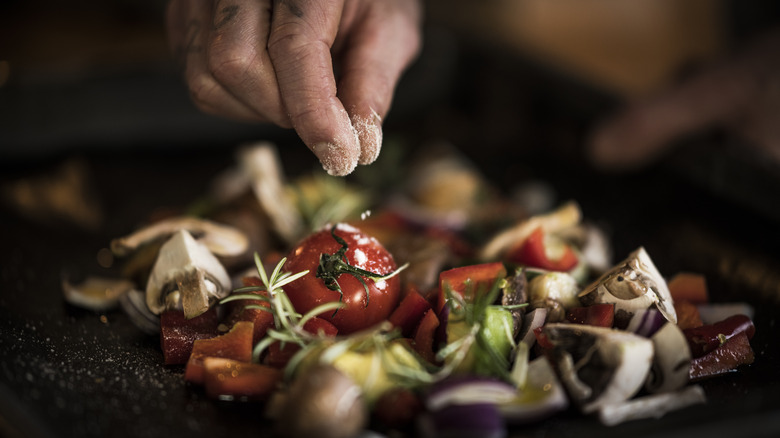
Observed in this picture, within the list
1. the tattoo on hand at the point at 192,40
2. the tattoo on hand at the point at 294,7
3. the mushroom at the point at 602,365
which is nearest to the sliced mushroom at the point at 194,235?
the tattoo on hand at the point at 192,40

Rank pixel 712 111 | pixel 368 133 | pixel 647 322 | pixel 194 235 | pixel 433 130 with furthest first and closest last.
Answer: pixel 433 130 < pixel 712 111 < pixel 194 235 < pixel 368 133 < pixel 647 322

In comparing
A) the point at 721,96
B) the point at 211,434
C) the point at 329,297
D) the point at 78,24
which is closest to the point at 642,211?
the point at 721,96

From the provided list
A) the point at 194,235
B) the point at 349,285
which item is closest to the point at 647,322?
the point at 349,285

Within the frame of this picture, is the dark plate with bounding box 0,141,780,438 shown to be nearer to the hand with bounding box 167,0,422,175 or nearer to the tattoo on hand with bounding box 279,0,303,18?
the hand with bounding box 167,0,422,175

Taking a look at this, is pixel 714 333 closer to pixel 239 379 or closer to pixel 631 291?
pixel 631 291

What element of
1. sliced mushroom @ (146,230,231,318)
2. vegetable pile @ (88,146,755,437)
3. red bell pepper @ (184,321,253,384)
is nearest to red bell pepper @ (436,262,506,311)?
vegetable pile @ (88,146,755,437)

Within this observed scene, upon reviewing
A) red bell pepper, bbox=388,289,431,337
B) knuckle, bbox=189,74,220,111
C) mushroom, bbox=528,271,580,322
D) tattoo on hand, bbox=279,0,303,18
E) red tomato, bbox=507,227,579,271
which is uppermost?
tattoo on hand, bbox=279,0,303,18

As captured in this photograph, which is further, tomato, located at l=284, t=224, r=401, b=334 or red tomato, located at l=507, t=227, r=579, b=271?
red tomato, located at l=507, t=227, r=579, b=271
